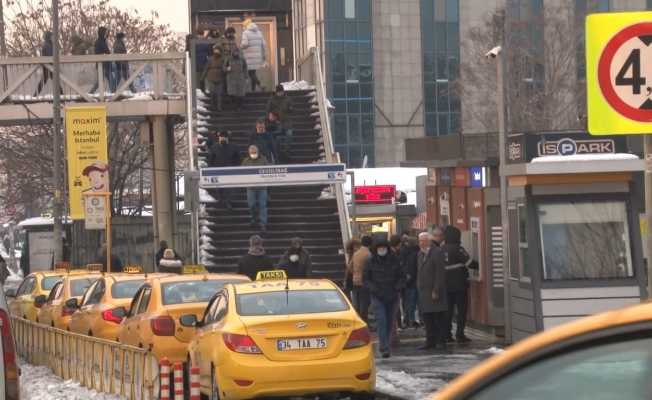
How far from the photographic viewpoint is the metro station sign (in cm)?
4525

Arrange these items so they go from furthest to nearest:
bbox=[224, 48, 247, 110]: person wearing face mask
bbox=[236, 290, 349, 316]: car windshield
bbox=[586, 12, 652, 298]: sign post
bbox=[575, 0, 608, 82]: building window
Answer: bbox=[575, 0, 608, 82]: building window → bbox=[224, 48, 247, 110]: person wearing face mask → bbox=[236, 290, 349, 316]: car windshield → bbox=[586, 12, 652, 298]: sign post

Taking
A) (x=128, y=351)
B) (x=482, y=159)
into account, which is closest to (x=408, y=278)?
(x=482, y=159)

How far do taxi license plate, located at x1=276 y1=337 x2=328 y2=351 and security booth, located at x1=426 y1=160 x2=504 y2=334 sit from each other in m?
7.64

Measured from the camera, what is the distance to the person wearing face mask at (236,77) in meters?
35.0

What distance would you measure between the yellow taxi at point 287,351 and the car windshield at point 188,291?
2.64 metres

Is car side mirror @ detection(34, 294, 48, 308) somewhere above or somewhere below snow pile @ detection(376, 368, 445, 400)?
above

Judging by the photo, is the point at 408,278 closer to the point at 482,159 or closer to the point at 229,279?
the point at 482,159

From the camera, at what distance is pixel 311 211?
31.6 meters

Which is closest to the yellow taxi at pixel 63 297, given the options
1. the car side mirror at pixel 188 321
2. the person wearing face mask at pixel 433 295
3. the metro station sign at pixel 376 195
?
the person wearing face mask at pixel 433 295

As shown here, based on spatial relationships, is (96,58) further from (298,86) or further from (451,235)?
(451,235)

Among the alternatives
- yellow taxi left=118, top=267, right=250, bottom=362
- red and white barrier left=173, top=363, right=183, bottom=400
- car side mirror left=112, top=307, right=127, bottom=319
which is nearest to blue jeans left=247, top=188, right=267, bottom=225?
car side mirror left=112, top=307, right=127, bottom=319

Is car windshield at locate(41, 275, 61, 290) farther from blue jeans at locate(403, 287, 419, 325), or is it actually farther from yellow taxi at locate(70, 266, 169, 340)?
blue jeans at locate(403, 287, 419, 325)

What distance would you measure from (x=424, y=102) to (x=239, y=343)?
79.1 metres

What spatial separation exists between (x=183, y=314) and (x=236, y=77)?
64.7 feet
